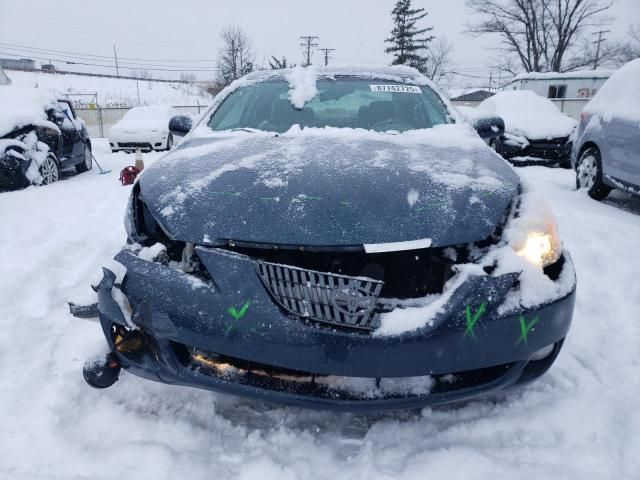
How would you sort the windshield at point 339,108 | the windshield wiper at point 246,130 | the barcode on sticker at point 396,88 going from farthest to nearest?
1. the barcode on sticker at point 396,88
2. the windshield at point 339,108
3. the windshield wiper at point 246,130

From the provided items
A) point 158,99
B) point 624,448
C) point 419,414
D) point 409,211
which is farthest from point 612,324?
point 158,99

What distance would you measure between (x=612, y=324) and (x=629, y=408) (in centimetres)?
89

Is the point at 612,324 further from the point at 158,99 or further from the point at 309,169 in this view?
the point at 158,99

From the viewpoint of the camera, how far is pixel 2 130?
6152 mm

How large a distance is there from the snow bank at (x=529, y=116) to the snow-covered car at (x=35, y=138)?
7.28 meters

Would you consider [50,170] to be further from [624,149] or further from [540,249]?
[624,149]

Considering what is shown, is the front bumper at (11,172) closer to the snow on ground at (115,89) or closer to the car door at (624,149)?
the car door at (624,149)

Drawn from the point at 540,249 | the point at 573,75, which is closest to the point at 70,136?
the point at 540,249

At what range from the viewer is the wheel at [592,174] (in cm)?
580

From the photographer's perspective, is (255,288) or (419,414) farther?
(419,414)

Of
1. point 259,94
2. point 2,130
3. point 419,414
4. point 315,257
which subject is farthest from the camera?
point 2,130

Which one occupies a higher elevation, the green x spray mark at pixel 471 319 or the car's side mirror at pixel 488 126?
the car's side mirror at pixel 488 126

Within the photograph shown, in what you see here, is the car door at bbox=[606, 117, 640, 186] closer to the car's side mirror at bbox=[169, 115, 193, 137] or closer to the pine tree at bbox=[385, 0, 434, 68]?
the car's side mirror at bbox=[169, 115, 193, 137]

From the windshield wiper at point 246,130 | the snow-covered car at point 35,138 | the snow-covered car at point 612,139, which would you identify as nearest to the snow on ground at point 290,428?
the windshield wiper at point 246,130
